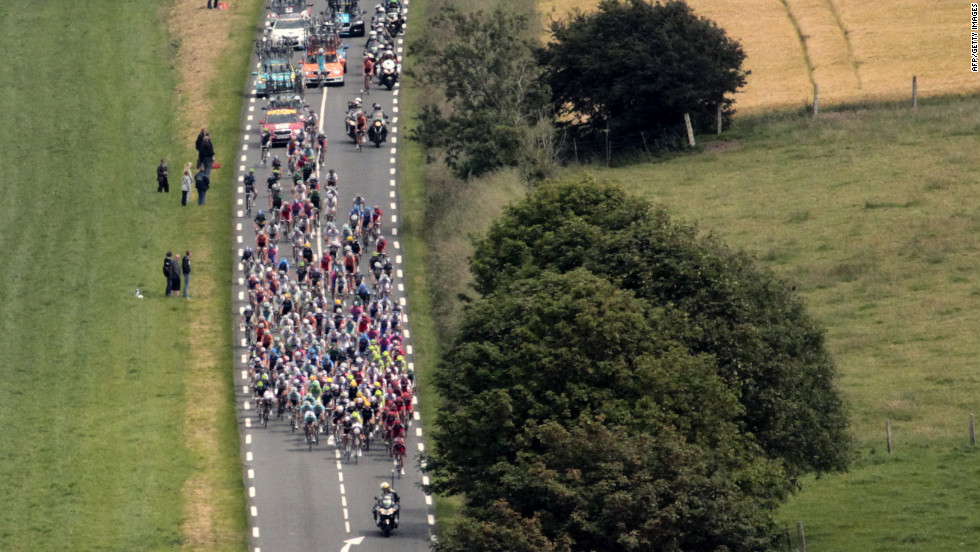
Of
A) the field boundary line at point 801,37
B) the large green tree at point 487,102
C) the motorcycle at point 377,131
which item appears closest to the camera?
the large green tree at point 487,102

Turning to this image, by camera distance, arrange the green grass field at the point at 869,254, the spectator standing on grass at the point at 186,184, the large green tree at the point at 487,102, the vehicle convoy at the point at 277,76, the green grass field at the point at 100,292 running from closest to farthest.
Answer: the green grass field at the point at 869,254
the green grass field at the point at 100,292
the large green tree at the point at 487,102
the spectator standing on grass at the point at 186,184
the vehicle convoy at the point at 277,76

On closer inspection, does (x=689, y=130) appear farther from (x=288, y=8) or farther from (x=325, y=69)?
(x=288, y=8)

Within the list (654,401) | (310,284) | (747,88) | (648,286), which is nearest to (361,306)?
(310,284)

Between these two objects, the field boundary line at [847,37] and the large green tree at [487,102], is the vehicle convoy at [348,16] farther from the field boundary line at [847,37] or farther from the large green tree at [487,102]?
the field boundary line at [847,37]

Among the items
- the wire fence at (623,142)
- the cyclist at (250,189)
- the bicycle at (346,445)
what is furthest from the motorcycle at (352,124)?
the bicycle at (346,445)

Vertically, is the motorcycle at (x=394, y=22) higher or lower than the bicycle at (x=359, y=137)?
higher

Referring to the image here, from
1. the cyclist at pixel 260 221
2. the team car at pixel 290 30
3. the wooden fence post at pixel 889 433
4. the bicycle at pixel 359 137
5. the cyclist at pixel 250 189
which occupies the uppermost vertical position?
the team car at pixel 290 30
